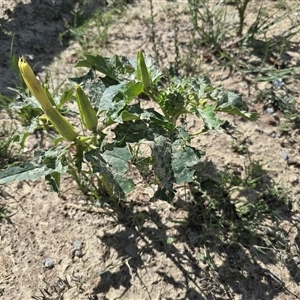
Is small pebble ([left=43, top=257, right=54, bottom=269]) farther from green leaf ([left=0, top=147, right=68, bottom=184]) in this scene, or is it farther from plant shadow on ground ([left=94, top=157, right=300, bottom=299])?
green leaf ([left=0, top=147, right=68, bottom=184])

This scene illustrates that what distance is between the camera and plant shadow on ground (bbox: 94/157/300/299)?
2229 millimetres

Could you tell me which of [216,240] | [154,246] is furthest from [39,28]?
[216,240]

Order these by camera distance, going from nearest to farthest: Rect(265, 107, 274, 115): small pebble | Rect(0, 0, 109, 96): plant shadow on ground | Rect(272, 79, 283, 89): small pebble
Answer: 1. Rect(265, 107, 274, 115): small pebble
2. Rect(272, 79, 283, 89): small pebble
3. Rect(0, 0, 109, 96): plant shadow on ground

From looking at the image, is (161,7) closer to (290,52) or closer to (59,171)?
(290,52)

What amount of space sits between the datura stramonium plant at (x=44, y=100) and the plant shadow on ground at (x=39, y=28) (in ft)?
5.53

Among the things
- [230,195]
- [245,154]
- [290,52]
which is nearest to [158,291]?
[230,195]

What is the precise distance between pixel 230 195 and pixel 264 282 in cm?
56

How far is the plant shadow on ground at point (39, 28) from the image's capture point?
3.48 metres

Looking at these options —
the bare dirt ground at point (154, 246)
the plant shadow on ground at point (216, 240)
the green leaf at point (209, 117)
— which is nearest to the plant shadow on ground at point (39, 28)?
the bare dirt ground at point (154, 246)

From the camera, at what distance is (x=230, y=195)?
2.54 metres

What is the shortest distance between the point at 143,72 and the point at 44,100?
54cm

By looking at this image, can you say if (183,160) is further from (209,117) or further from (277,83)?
(277,83)

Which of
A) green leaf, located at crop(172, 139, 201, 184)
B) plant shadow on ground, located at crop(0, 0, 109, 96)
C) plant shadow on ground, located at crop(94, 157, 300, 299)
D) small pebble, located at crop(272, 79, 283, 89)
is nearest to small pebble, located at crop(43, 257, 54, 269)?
plant shadow on ground, located at crop(94, 157, 300, 299)

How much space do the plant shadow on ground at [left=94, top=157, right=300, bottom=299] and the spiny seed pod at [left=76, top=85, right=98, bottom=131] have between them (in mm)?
780
